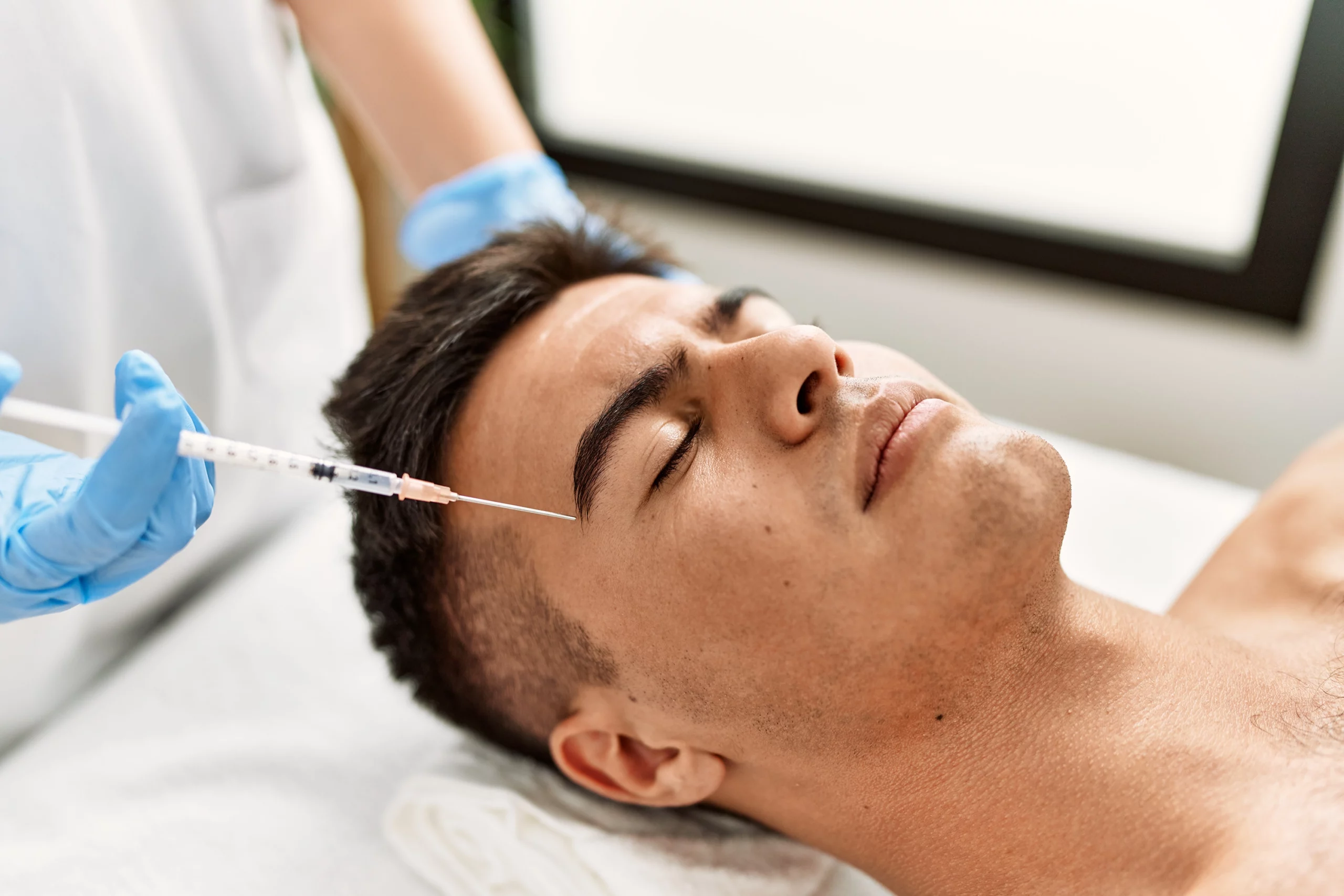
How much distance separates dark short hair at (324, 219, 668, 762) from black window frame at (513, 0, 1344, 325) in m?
1.16

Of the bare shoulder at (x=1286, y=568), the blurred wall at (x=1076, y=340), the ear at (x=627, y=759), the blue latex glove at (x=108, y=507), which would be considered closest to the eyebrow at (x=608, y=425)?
the ear at (x=627, y=759)

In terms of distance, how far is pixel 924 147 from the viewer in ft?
7.19

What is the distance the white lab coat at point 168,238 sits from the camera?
1053 millimetres

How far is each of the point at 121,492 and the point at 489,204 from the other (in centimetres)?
83

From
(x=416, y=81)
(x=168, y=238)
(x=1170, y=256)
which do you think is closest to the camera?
(x=168, y=238)

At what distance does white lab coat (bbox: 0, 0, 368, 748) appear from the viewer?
1053 mm

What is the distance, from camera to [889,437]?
918mm

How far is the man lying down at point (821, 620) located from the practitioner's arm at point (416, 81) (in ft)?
1.47

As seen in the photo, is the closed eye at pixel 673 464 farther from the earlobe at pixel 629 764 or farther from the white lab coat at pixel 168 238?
the white lab coat at pixel 168 238

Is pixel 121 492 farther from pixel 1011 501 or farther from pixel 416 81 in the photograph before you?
pixel 416 81

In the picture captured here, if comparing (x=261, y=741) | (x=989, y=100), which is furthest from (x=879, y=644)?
(x=989, y=100)

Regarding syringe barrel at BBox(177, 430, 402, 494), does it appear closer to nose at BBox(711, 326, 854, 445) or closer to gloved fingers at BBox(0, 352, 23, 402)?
gloved fingers at BBox(0, 352, 23, 402)

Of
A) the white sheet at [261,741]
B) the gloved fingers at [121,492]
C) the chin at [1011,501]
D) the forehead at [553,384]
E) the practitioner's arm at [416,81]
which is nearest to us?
the gloved fingers at [121,492]

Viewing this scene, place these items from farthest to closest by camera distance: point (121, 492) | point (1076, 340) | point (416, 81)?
1. point (1076, 340)
2. point (416, 81)
3. point (121, 492)
